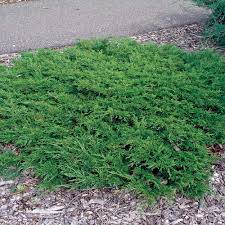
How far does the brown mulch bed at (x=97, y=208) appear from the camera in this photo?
3150 millimetres

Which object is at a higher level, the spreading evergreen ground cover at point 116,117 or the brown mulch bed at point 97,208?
the spreading evergreen ground cover at point 116,117

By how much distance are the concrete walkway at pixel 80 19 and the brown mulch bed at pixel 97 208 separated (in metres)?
2.40

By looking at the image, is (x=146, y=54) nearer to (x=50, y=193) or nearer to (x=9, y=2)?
(x=50, y=193)

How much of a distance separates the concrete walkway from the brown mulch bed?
2399 mm

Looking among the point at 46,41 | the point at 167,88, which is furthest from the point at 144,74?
the point at 46,41

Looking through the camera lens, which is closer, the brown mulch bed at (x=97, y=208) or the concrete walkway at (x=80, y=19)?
the brown mulch bed at (x=97, y=208)

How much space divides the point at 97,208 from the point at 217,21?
10.1 feet

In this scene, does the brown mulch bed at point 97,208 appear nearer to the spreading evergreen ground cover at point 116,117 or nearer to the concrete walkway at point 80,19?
the spreading evergreen ground cover at point 116,117

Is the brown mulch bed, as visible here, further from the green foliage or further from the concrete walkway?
the concrete walkway

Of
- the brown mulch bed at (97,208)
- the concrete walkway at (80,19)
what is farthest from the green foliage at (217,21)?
the brown mulch bed at (97,208)

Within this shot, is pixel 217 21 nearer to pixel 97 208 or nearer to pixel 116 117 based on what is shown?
pixel 116 117

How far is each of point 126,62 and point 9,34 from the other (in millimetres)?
1856

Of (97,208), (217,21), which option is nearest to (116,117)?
(97,208)

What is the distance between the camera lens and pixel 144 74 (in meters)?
4.27
